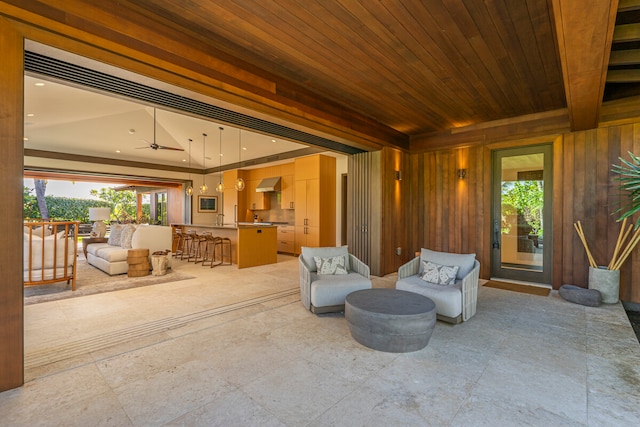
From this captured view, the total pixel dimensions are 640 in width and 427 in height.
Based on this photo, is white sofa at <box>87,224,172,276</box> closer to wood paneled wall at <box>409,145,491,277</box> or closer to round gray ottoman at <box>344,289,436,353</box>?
round gray ottoman at <box>344,289,436,353</box>

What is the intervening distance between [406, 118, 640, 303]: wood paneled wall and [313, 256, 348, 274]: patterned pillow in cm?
305

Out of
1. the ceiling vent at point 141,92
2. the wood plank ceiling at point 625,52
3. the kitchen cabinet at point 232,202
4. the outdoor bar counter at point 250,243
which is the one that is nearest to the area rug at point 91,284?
the outdoor bar counter at point 250,243

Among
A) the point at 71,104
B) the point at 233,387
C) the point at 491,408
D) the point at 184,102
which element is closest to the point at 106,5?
the point at 184,102

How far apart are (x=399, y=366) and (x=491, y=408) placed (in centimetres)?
71

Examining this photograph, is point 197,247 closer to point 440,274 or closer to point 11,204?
point 11,204

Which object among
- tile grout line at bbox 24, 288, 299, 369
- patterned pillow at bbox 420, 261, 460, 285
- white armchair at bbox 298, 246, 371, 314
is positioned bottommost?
tile grout line at bbox 24, 288, 299, 369

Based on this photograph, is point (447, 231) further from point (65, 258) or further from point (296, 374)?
point (65, 258)

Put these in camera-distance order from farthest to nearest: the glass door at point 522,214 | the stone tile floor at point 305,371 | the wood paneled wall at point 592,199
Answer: the glass door at point 522,214 → the wood paneled wall at point 592,199 → the stone tile floor at point 305,371

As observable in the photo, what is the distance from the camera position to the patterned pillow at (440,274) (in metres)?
3.72

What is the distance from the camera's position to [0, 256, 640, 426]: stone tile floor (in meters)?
1.89

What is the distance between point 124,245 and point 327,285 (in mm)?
5438

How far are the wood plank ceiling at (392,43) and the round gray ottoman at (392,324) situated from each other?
2.59 meters

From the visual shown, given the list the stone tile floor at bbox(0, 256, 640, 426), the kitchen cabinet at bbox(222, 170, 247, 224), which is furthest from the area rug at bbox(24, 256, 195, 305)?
the kitchen cabinet at bbox(222, 170, 247, 224)

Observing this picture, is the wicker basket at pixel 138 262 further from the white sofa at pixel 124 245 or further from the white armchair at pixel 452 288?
the white armchair at pixel 452 288
